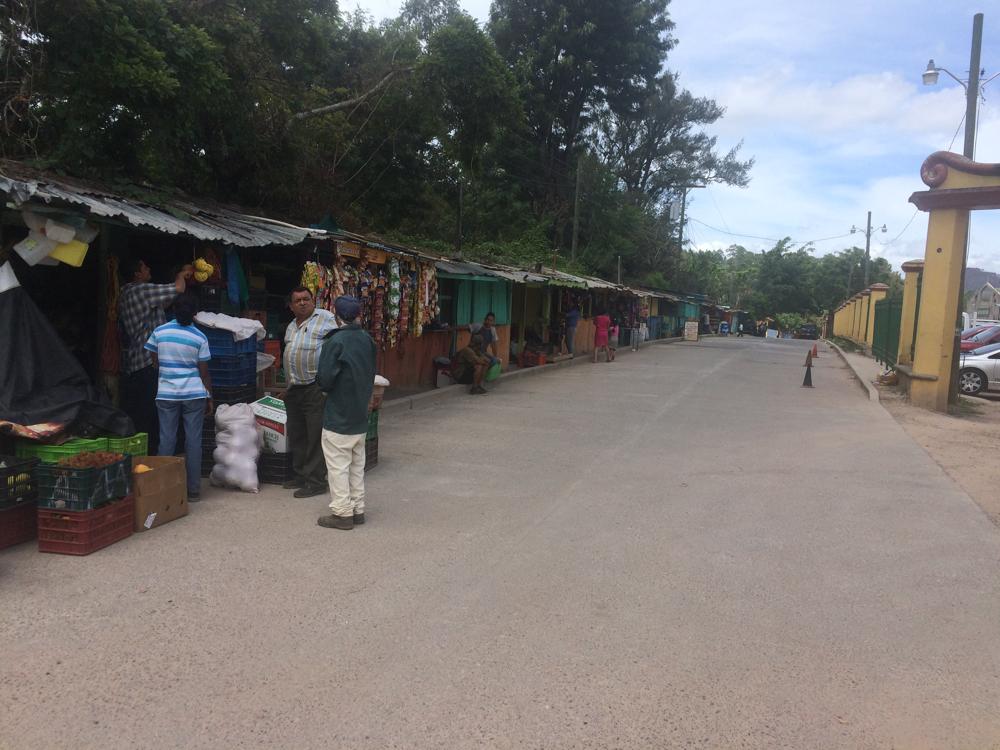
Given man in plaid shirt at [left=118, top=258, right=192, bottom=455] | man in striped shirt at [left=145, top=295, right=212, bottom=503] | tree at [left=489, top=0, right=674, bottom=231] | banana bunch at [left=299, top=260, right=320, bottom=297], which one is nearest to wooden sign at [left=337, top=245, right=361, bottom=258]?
banana bunch at [left=299, top=260, right=320, bottom=297]

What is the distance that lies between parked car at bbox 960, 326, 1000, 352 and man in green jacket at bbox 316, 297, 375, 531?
20.1 m

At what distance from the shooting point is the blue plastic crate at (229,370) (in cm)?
762

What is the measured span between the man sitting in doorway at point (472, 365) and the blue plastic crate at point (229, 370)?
751 cm

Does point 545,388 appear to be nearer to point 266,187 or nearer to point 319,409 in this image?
point 266,187

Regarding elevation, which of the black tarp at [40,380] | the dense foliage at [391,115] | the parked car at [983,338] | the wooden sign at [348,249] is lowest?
the black tarp at [40,380]

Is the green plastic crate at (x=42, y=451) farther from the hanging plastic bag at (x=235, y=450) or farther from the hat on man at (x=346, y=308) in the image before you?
the hat on man at (x=346, y=308)

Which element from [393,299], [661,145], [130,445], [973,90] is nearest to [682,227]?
[661,145]

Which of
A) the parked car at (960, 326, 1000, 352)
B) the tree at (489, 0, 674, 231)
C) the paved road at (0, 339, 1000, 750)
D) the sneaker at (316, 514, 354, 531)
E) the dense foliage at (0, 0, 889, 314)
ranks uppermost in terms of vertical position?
the tree at (489, 0, 674, 231)

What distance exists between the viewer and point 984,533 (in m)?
6.71

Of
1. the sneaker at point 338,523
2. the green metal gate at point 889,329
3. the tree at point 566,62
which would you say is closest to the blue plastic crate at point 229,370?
the sneaker at point 338,523

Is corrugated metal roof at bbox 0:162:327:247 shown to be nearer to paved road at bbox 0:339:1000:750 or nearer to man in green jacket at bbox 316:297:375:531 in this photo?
man in green jacket at bbox 316:297:375:531

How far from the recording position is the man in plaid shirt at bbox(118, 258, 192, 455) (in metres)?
7.56

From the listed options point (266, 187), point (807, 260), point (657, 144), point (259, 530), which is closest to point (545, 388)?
point (266, 187)

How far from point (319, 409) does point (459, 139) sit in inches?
566
